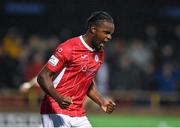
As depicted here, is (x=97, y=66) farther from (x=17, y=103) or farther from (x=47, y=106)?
(x=17, y=103)

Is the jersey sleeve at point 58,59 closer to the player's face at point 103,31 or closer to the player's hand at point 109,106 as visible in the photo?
the player's face at point 103,31

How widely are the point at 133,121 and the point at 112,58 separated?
1836 mm

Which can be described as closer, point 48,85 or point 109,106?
point 48,85

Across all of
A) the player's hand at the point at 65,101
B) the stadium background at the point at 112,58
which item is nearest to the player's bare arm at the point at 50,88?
the player's hand at the point at 65,101

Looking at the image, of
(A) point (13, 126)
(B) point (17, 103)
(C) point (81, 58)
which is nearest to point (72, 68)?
(C) point (81, 58)

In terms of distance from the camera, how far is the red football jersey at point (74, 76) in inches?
322

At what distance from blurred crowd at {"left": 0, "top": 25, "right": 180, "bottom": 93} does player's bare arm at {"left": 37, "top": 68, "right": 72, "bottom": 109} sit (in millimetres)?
9040

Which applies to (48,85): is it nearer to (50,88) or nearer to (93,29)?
(50,88)

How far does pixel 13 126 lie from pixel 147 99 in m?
3.65

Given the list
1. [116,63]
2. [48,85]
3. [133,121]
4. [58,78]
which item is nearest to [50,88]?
[48,85]

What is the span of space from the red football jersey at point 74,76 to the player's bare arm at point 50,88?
177 millimetres

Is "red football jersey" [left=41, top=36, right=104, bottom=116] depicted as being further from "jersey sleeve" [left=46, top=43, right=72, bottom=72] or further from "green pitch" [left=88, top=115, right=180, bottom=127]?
"green pitch" [left=88, top=115, right=180, bottom=127]

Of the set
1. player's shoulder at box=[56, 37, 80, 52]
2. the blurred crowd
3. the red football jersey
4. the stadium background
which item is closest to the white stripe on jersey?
the red football jersey

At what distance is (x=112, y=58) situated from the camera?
60.4ft
